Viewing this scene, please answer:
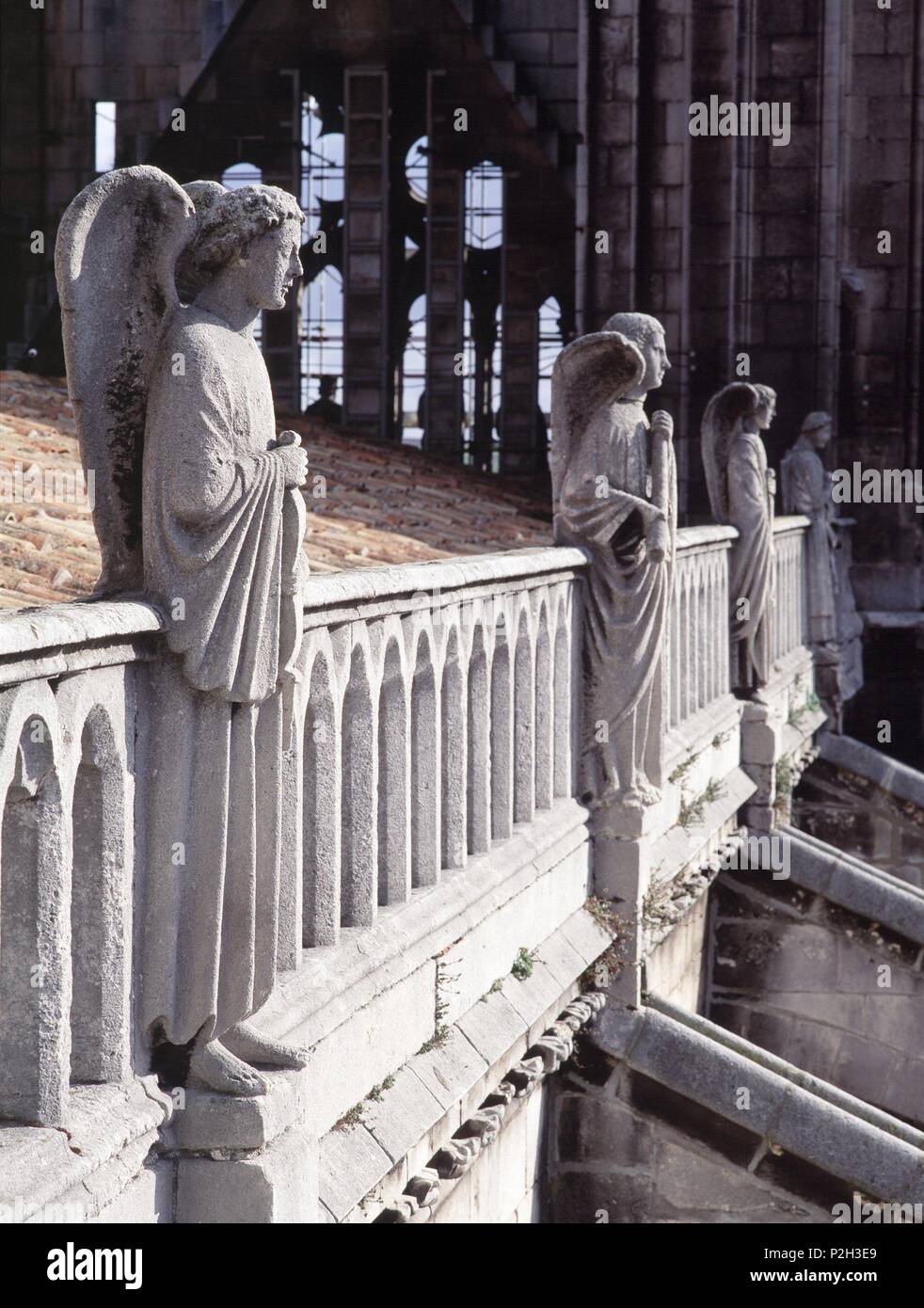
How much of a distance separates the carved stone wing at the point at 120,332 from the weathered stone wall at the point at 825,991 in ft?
18.3

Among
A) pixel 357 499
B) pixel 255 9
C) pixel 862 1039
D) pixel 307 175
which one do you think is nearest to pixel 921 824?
pixel 862 1039

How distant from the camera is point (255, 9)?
1470cm

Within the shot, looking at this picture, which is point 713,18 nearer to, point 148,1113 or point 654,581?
point 654,581

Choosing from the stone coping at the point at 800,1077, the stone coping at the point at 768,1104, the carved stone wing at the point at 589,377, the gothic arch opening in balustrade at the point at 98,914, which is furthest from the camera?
the stone coping at the point at 800,1077

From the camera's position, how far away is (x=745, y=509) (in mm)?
8625

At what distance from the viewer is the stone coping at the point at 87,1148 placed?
2426 mm

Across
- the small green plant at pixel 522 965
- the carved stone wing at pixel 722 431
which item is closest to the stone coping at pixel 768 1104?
the small green plant at pixel 522 965

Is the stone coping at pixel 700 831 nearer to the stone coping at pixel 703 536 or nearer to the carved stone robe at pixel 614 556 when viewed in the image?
the carved stone robe at pixel 614 556

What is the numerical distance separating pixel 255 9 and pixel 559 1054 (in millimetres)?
11639

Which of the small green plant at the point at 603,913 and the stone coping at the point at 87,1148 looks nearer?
the stone coping at the point at 87,1148

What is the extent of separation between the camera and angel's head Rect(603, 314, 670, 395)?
222 inches

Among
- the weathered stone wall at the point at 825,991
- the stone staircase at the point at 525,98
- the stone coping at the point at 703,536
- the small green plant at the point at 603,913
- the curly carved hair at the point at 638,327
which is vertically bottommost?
the weathered stone wall at the point at 825,991

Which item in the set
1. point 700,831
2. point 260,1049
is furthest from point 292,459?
point 700,831

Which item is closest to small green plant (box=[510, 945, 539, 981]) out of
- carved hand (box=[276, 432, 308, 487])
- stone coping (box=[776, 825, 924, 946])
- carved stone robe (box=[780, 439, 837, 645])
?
carved hand (box=[276, 432, 308, 487])
